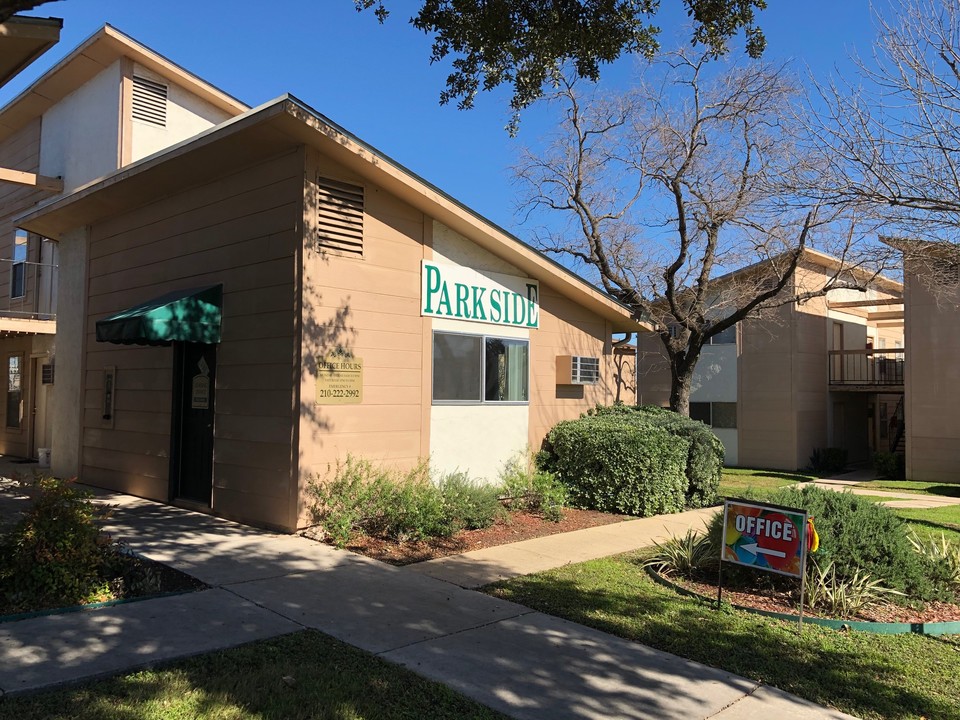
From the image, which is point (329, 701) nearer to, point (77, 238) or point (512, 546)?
point (512, 546)

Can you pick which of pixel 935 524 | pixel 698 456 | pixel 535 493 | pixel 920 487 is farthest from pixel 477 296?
pixel 920 487

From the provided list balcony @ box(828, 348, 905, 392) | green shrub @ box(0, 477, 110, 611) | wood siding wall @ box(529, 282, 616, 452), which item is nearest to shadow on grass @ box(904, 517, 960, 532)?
wood siding wall @ box(529, 282, 616, 452)

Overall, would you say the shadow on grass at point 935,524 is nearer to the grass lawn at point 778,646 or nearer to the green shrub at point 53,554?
the grass lawn at point 778,646

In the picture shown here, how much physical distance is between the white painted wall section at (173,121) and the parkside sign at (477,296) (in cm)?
798

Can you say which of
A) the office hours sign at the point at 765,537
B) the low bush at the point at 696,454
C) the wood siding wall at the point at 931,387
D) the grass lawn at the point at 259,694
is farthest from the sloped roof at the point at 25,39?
the wood siding wall at the point at 931,387

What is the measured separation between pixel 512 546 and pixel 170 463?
204 inches

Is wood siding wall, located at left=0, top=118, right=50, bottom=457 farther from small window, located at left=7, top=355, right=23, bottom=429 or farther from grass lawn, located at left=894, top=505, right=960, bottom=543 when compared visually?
grass lawn, located at left=894, top=505, right=960, bottom=543

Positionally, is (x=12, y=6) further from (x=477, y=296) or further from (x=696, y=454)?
(x=696, y=454)

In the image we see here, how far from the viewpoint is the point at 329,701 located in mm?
4121

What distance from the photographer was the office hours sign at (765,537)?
594 cm

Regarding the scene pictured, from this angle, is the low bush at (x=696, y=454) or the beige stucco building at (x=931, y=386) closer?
the low bush at (x=696, y=454)

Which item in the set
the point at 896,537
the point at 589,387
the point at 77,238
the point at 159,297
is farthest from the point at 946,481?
the point at 77,238

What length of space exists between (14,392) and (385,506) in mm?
13193

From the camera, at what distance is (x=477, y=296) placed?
1105 cm
